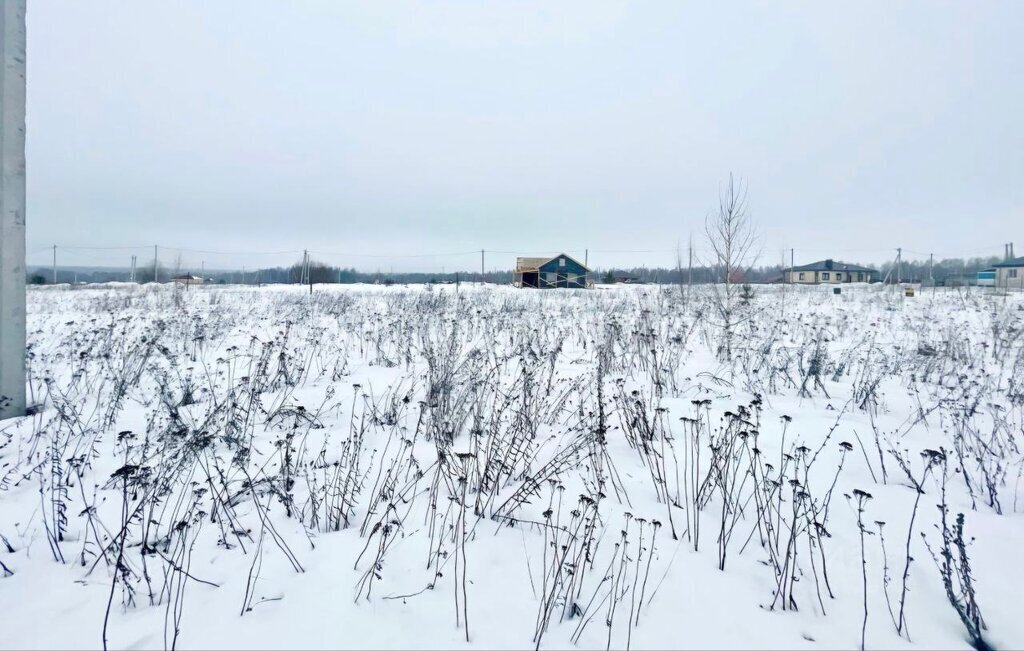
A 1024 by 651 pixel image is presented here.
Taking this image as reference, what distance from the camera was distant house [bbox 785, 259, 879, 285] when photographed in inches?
2499

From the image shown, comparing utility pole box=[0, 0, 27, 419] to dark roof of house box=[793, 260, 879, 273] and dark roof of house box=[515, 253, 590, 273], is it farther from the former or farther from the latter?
dark roof of house box=[793, 260, 879, 273]

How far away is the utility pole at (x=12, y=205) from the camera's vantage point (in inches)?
151

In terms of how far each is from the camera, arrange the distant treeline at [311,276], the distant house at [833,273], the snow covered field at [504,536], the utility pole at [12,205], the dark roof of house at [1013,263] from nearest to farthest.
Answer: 1. the snow covered field at [504,536]
2. the utility pole at [12,205]
3. the distant treeline at [311,276]
4. the dark roof of house at [1013,263]
5. the distant house at [833,273]

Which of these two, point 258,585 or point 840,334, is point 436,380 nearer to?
→ point 258,585

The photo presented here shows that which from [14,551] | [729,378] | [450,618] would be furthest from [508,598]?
[729,378]

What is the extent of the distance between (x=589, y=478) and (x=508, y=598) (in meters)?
1.11

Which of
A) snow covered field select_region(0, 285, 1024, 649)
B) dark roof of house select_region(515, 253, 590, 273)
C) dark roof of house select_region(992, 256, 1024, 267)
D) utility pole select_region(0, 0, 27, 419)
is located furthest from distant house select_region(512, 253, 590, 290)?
dark roof of house select_region(992, 256, 1024, 267)

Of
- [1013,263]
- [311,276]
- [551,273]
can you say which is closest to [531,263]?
[551,273]

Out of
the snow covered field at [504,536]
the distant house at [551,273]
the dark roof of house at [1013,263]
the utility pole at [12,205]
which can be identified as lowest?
the snow covered field at [504,536]

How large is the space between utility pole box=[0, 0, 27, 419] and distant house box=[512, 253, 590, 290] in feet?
110

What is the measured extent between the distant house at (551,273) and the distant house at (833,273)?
38820mm

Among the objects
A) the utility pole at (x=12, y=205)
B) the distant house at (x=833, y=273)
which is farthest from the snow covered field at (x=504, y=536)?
the distant house at (x=833, y=273)

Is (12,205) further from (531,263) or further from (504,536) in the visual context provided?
(531,263)

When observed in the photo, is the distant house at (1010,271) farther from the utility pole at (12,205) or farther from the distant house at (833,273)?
the utility pole at (12,205)
